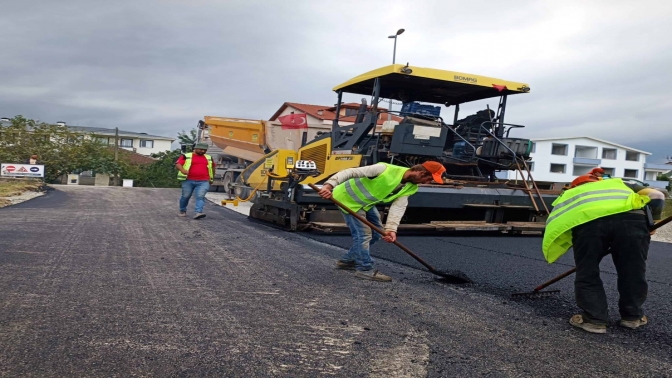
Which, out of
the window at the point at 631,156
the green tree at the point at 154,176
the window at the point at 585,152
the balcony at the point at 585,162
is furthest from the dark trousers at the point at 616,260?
the window at the point at 631,156

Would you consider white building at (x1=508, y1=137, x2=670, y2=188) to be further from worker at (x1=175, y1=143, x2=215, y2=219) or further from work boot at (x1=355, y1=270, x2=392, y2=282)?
work boot at (x1=355, y1=270, x2=392, y2=282)

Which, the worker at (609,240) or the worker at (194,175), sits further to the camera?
the worker at (194,175)

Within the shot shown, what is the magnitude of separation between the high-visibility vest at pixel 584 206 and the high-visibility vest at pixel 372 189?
4.21 feet

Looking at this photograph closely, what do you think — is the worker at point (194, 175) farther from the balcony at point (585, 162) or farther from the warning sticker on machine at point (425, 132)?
the balcony at point (585, 162)

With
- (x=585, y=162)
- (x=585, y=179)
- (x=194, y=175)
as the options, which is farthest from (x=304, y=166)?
(x=585, y=162)

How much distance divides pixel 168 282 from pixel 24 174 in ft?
57.0

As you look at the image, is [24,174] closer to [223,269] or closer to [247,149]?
[247,149]

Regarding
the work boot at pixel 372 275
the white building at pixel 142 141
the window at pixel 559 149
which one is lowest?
the work boot at pixel 372 275

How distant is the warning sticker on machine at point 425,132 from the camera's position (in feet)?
25.3

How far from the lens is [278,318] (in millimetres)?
3391

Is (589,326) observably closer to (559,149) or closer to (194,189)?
(194,189)

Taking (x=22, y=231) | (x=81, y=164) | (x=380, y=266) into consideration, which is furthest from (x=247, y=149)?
(x=81, y=164)

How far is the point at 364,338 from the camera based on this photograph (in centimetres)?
310

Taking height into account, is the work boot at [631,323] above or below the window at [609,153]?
below
